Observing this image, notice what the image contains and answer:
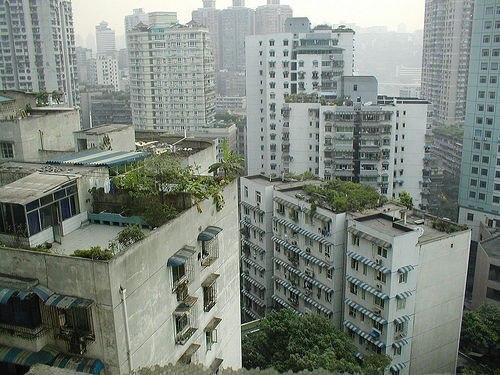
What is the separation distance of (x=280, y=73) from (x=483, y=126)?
23075 mm

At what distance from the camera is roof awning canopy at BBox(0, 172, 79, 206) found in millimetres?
10727

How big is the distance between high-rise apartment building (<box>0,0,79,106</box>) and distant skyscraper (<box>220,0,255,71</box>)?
68867 mm

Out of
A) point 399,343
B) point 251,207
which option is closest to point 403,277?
point 399,343

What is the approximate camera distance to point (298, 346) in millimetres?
21781

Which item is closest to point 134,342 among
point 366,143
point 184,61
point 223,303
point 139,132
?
point 223,303

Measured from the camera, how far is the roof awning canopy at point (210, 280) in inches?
517

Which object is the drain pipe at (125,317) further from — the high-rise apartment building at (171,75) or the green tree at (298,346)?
the high-rise apartment building at (171,75)

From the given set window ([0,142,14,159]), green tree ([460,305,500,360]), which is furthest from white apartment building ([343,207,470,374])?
window ([0,142,14,159])

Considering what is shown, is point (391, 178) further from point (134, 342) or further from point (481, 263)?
point (134, 342)

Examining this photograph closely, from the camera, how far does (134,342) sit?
10.0m

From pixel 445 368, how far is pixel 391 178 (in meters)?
24.1

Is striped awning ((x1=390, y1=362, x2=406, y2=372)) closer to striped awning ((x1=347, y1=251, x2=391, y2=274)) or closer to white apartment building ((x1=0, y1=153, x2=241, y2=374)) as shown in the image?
striped awning ((x1=347, y1=251, x2=391, y2=274))

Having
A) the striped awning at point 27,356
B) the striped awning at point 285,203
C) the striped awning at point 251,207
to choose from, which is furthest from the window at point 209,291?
the striped awning at point 251,207

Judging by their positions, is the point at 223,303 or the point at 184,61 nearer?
the point at 223,303
